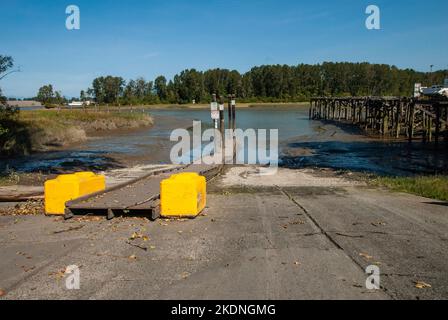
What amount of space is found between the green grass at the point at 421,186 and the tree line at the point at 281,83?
5384 inches

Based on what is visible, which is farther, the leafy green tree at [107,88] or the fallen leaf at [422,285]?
the leafy green tree at [107,88]

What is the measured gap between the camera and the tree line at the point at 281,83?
152500 mm

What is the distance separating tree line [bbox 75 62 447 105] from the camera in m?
152

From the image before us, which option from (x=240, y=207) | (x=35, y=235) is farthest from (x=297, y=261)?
(x=35, y=235)

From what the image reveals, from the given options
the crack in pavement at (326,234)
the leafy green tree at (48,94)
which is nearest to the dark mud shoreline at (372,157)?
the crack in pavement at (326,234)

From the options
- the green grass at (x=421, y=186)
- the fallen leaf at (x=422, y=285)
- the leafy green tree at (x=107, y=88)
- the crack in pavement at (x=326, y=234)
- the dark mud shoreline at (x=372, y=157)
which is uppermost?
the leafy green tree at (x=107, y=88)

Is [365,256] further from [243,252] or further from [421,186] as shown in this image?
[421,186]

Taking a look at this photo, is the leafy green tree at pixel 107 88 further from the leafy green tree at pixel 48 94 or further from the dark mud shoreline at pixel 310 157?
the dark mud shoreline at pixel 310 157

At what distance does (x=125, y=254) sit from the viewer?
730cm

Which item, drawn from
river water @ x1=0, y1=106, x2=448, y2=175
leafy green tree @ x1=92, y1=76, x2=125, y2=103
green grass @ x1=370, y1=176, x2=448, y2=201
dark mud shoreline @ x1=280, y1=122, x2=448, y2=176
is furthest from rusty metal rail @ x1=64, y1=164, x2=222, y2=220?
leafy green tree @ x1=92, y1=76, x2=125, y2=103

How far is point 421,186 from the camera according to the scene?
1332 cm

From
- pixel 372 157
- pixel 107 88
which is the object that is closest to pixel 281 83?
pixel 107 88
